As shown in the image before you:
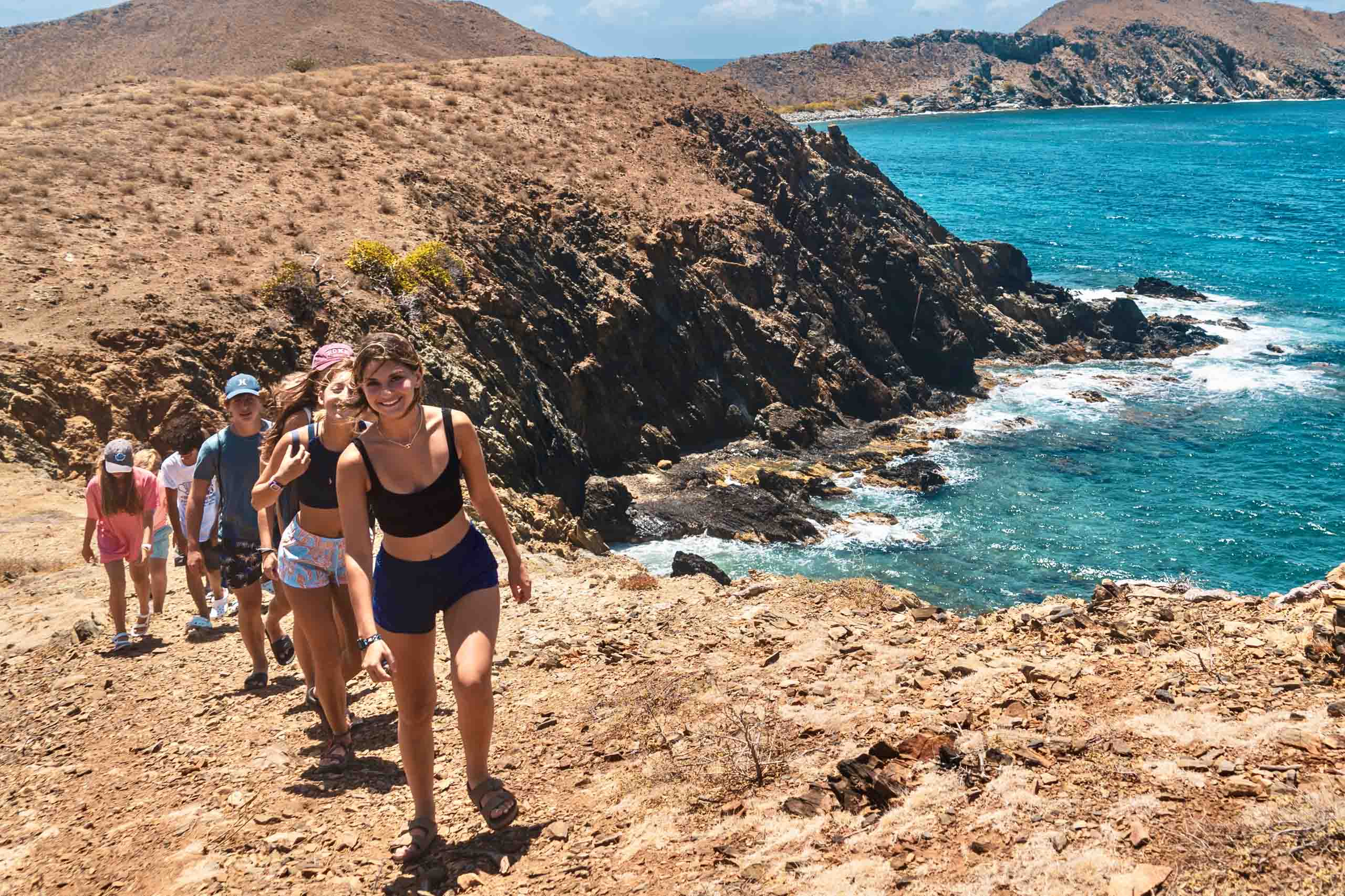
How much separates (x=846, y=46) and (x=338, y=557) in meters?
208

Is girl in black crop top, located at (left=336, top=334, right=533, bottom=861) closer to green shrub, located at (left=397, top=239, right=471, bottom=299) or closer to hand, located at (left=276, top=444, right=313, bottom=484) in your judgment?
hand, located at (left=276, top=444, right=313, bottom=484)

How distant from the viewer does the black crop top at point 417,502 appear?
452cm

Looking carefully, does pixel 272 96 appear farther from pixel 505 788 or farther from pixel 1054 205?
pixel 1054 205

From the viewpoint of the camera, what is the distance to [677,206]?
33625mm

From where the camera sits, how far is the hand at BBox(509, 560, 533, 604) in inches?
191

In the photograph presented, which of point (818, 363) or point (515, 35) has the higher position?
point (515, 35)

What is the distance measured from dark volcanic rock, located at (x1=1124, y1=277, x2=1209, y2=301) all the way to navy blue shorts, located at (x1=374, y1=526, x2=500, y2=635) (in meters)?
50.3

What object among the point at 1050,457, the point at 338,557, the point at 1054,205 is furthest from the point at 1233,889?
the point at 1054,205

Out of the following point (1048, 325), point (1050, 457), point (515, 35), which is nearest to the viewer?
point (1050, 457)

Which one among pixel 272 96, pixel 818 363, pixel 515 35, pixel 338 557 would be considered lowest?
pixel 818 363

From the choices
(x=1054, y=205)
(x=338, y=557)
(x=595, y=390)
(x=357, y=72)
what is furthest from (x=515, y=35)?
(x=338, y=557)

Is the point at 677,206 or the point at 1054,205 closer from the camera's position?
the point at 677,206

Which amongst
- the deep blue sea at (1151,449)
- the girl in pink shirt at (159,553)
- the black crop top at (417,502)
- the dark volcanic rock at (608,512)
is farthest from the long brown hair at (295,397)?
the dark volcanic rock at (608,512)

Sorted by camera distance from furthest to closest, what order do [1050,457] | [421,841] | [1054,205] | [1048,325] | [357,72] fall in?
[1054,205]
[1048,325]
[357,72]
[1050,457]
[421,841]
